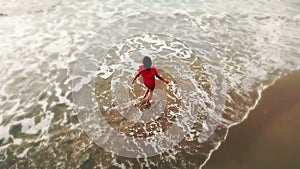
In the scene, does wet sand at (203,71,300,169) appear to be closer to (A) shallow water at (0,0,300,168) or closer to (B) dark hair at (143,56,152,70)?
(A) shallow water at (0,0,300,168)

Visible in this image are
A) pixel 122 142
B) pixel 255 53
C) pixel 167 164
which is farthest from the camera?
pixel 255 53

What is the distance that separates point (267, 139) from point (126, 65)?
15.4ft

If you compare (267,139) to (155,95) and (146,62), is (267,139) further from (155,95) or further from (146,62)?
(146,62)

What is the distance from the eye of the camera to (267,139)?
23.4 ft

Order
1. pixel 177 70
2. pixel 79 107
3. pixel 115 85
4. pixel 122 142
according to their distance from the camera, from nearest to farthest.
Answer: pixel 122 142
pixel 79 107
pixel 115 85
pixel 177 70

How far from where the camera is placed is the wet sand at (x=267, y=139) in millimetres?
6633

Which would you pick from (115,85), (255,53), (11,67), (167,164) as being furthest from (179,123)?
(11,67)

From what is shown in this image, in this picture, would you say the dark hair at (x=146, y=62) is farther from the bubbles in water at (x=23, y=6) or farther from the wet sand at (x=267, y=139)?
the bubbles in water at (x=23, y=6)

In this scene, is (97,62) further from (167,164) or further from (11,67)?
(167,164)

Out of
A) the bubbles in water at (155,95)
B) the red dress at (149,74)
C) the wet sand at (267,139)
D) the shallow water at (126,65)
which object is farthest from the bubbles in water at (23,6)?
the wet sand at (267,139)

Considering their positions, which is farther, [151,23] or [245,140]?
[151,23]

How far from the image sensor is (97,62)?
10281 mm

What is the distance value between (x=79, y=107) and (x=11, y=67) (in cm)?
294

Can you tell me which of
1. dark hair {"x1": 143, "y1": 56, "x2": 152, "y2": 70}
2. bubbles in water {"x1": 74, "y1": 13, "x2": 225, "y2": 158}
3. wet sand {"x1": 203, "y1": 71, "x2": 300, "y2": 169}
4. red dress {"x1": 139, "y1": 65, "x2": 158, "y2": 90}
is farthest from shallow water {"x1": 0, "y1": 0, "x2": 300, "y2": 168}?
dark hair {"x1": 143, "y1": 56, "x2": 152, "y2": 70}
